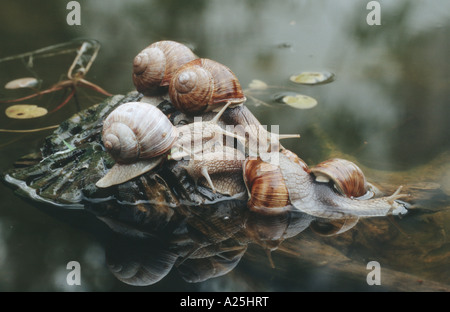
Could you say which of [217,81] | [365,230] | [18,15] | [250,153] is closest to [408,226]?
[365,230]

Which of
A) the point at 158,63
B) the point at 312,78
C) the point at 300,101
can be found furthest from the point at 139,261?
the point at 312,78

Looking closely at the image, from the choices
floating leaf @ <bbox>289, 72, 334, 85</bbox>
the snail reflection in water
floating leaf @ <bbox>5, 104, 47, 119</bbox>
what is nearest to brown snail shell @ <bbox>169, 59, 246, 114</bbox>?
the snail reflection in water

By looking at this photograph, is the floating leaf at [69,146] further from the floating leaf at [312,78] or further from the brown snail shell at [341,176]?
the floating leaf at [312,78]

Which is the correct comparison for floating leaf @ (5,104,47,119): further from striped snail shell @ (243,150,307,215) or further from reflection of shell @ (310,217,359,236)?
reflection of shell @ (310,217,359,236)

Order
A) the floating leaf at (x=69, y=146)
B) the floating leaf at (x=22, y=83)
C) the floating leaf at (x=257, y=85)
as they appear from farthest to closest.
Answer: the floating leaf at (x=257, y=85), the floating leaf at (x=22, y=83), the floating leaf at (x=69, y=146)

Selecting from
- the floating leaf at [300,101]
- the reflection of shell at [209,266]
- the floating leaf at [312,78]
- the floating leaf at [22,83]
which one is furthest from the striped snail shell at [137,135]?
the floating leaf at [312,78]
